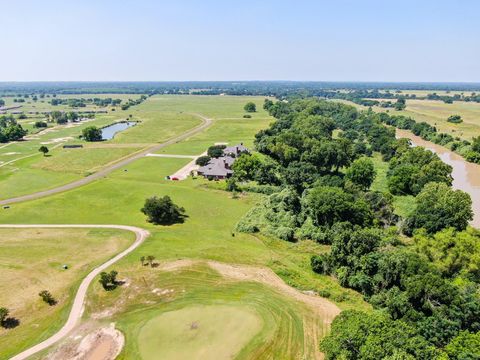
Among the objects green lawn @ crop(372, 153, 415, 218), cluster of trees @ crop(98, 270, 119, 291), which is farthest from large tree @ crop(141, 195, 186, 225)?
green lawn @ crop(372, 153, 415, 218)

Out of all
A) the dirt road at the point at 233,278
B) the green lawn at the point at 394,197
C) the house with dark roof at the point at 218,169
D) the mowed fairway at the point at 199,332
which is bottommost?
the dirt road at the point at 233,278

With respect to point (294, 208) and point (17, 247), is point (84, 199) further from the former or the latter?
point (294, 208)

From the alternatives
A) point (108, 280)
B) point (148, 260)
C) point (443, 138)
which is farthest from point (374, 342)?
point (443, 138)

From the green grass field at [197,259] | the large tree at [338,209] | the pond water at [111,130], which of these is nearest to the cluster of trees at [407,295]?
the green grass field at [197,259]

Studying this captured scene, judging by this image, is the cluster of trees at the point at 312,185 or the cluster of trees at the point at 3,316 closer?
the cluster of trees at the point at 3,316

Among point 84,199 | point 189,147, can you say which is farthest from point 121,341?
point 189,147

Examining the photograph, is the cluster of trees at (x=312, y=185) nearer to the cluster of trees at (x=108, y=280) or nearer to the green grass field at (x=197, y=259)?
the green grass field at (x=197, y=259)

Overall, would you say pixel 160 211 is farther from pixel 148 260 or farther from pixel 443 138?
pixel 443 138
